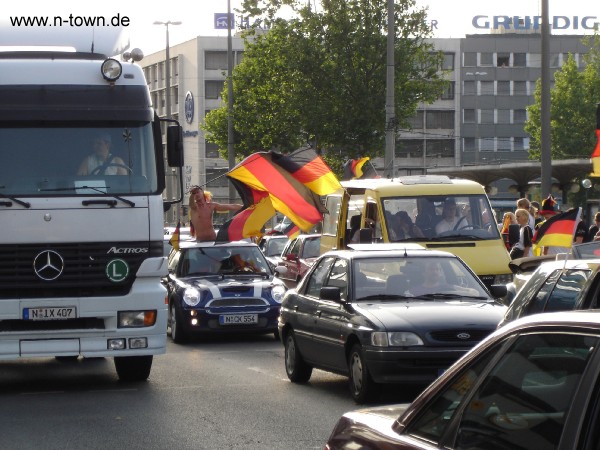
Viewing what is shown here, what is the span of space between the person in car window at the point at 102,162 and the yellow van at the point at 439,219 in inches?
275

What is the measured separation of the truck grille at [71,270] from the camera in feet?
42.1

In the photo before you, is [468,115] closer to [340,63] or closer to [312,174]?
[340,63]

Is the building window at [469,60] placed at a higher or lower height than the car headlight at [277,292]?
higher

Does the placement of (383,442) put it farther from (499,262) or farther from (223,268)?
(223,268)

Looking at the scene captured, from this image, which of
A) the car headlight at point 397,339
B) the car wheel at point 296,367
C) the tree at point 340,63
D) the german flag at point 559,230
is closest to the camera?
the car headlight at point 397,339

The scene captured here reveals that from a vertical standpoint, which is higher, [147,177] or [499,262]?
[147,177]

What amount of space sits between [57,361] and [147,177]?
5325 millimetres

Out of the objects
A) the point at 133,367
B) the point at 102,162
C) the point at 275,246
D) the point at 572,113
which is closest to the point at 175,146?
the point at 102,162

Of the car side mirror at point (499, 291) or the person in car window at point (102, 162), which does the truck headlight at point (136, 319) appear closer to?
the person in car window at point (102, 162)

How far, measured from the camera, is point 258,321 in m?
20.0

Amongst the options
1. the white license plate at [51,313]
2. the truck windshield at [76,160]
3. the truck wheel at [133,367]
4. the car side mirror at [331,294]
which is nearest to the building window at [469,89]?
the truck wheel at [133,367]

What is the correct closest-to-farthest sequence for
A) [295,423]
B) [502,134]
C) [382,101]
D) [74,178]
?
[295,423] → [74,178] → [382,101] → [502,134]

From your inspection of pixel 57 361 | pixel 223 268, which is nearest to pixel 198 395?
pixel 57 361

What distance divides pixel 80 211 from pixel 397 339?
131 inches
